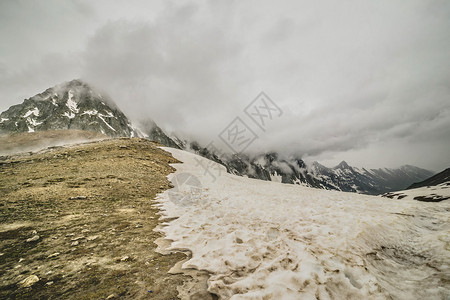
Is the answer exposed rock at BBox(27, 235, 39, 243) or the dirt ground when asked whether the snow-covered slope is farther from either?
exposed rock at BBox(27, 235, 39, 243)

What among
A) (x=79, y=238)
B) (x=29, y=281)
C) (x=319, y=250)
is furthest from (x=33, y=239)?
(x=319, y=250)

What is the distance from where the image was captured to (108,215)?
379 inches

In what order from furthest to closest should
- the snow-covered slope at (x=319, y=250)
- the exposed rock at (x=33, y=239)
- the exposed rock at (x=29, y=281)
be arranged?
the exposed rock at (x=33, y=239), the exposed rock at (x=29, y=281), the snow-covered slope at (x=319, y=250)

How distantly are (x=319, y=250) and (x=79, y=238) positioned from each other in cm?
847

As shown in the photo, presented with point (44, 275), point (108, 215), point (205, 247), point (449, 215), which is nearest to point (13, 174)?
point (108, 215)

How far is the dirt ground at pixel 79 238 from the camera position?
4.47 metres

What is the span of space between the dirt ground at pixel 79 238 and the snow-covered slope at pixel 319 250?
1.27 m

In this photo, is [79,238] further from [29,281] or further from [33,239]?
[29,281]

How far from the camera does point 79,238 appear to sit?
700 centimetres

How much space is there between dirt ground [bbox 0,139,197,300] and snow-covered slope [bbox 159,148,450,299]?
4.18ft

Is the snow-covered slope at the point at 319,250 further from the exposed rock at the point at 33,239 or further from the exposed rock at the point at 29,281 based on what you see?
the exposed rock at the point at 33,239

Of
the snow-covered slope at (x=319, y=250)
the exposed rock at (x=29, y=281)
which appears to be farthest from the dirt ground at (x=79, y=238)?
the snow-covered slope at (x=319, y=250)

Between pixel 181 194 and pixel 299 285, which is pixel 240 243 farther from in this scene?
pixel 181 194

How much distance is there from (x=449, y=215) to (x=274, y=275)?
10.6 metres
